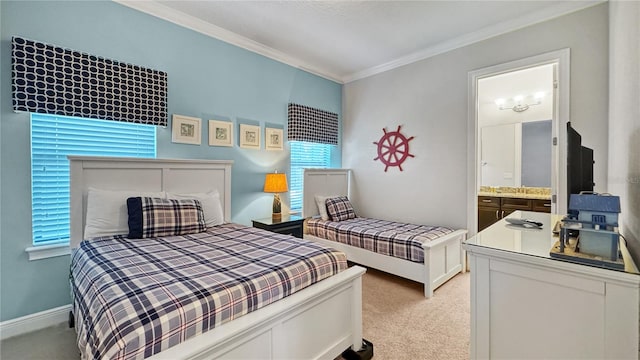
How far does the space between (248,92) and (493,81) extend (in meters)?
3.54

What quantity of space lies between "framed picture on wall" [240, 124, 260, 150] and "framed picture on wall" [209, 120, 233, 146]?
0.47 feet

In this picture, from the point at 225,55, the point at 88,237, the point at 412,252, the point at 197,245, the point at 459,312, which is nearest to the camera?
the point at 197,245

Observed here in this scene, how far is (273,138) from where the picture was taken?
3650 millimetres

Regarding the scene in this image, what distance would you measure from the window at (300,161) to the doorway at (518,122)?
2.12 metres

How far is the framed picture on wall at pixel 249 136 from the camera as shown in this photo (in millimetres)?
3338

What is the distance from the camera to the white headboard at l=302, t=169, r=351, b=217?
390 cm

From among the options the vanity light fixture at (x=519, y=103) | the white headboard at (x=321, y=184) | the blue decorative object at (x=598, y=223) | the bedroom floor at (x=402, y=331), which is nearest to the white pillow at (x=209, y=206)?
the bedroom floor at (x=402, y=331)

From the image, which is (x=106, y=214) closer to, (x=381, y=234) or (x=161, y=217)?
(x=161, y=217)

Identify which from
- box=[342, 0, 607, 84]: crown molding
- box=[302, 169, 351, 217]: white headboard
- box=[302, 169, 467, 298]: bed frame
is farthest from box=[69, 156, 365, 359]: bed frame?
box=[342, 0, 607, 84]: crown molding

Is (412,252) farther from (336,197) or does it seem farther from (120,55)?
(120,55)

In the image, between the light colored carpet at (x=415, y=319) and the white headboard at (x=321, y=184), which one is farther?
the white headboard at (x=321, y=184)

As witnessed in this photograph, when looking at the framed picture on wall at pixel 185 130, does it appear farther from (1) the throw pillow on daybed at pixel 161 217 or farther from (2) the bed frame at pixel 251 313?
(1) the throw pillow on daybed at pixel 161 217

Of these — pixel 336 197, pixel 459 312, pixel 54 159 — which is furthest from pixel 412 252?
pixel 54 159

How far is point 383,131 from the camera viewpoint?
13.6ft
